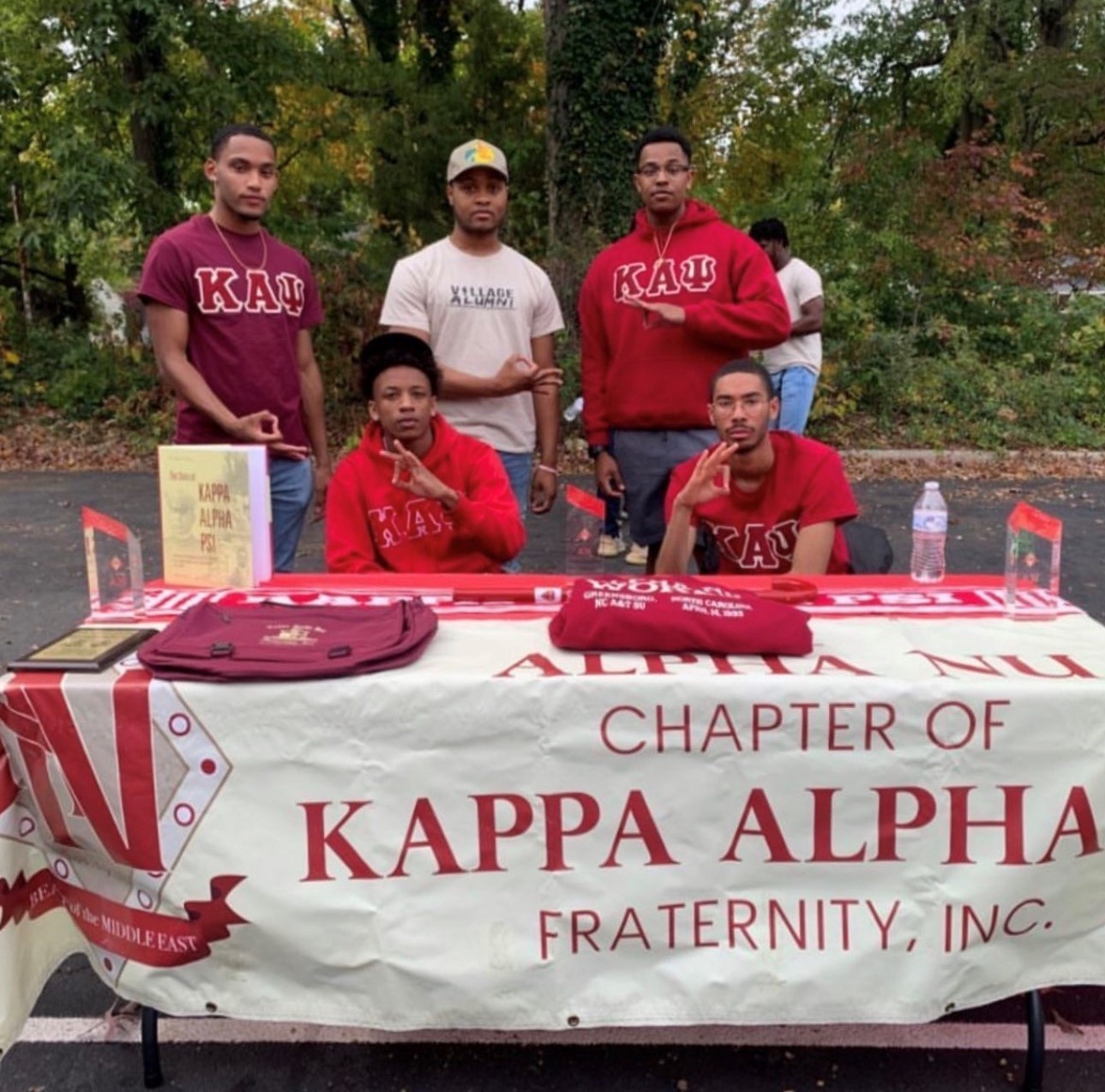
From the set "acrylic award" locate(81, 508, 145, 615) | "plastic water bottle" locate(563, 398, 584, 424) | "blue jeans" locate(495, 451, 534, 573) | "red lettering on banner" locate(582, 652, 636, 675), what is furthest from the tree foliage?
"red lettering on banner" locate(582, 652, 636, 675)

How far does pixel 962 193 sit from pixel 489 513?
1140cm

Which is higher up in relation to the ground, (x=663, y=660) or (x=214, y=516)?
(x=214, y=516)

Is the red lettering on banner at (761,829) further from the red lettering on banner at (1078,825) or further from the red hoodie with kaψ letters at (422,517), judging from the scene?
the red hoodie with kaψ letters at (422,517)

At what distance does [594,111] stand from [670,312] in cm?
684

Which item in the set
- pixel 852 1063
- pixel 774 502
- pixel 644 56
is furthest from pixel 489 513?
pixel 644 56

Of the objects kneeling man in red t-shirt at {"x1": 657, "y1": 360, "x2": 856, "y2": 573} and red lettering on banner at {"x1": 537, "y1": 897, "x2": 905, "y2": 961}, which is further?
kneeling man in red t-shirt at {"x1": 657, "y1": 360, "x2": 856, "y2": 573}

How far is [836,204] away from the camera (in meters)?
13.2

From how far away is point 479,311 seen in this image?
3580 millimetres

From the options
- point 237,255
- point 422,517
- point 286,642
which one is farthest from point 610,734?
point 237,255

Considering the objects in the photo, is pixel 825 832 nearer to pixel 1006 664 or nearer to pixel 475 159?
pixel 1006 664

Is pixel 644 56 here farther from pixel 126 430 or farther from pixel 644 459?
pixel 644 459

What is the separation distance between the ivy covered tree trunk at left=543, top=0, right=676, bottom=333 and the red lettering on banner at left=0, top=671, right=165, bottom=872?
26.5 ft

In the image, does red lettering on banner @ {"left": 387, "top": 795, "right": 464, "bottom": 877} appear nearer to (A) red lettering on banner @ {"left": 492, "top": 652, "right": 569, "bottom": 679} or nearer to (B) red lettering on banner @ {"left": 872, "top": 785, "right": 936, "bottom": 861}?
(A) red lettering on banner @ {"left": 492, "top": 652, "right": 569, "bottom": 679}

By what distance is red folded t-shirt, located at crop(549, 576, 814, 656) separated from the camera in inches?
81.1
